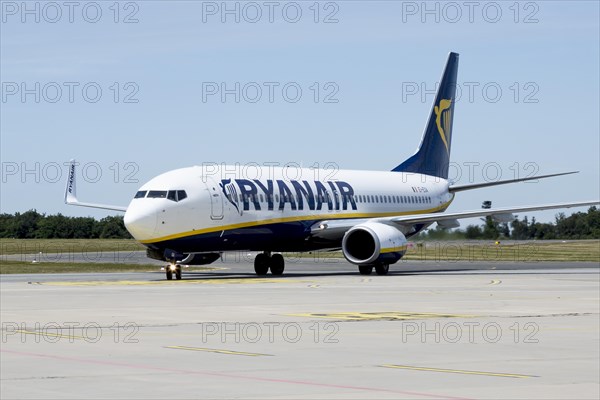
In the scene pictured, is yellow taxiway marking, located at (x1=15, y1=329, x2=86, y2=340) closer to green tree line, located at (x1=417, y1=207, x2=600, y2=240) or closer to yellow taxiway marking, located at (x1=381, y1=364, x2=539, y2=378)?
yellow taxiway marking, located at (x1=381, y1=364, x2=539, y2=378)

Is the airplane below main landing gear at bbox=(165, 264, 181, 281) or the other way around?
the other way around

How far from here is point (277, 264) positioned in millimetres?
48094

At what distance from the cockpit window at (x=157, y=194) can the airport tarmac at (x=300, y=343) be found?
941 centimetres

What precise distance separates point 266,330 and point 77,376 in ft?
20.9

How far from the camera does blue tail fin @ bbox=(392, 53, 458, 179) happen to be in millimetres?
59656

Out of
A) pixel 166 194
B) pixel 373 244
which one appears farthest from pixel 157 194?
pixel 373 244

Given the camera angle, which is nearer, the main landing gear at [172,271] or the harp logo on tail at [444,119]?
the main landing gear at [172,271]

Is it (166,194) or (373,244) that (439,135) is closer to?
(373,244)

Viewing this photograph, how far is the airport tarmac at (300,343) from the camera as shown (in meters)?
12.6

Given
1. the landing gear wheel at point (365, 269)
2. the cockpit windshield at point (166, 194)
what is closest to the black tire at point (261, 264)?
the landing gear wheel at point (365, 269)

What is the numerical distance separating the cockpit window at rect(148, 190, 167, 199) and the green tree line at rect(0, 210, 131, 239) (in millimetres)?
65635

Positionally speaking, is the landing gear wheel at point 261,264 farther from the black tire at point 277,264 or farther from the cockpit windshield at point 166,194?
the cockpit windshield at point 166,194

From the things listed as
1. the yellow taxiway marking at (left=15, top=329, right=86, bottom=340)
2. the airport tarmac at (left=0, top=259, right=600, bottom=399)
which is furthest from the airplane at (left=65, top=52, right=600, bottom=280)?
the yellow taxiway marking at (left=15, top=329, right=86, bottom=340)

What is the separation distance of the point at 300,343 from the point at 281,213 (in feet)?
93.9
